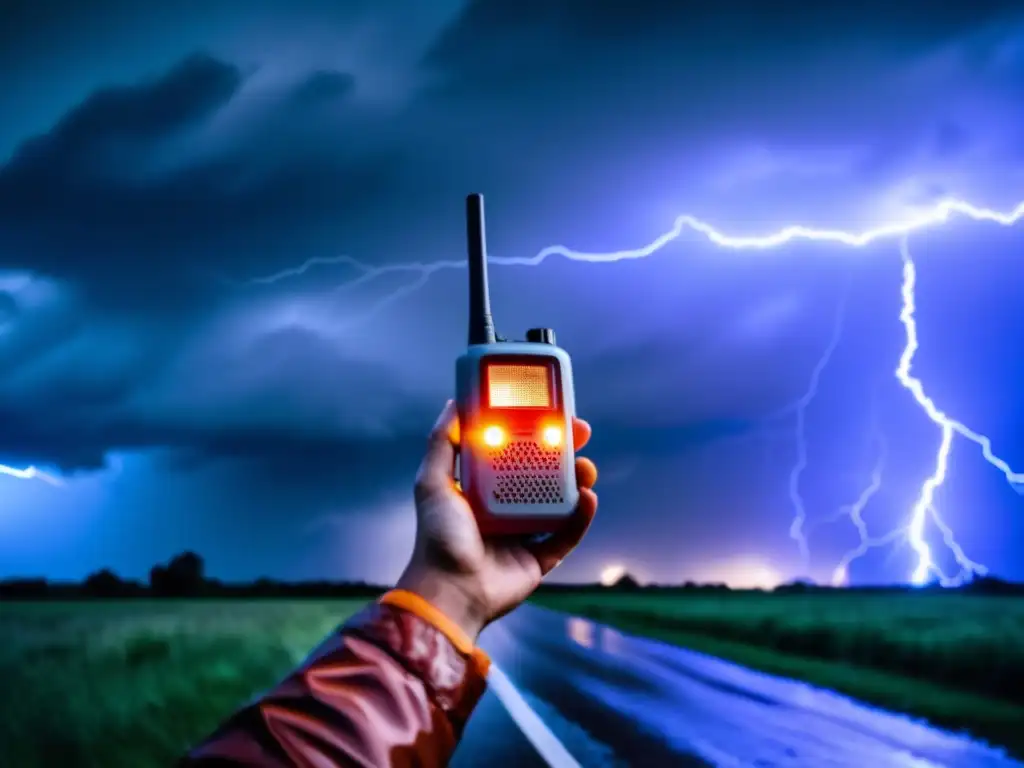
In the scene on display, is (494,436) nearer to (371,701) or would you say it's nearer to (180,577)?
(371,701)

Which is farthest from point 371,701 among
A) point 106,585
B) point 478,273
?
point 106,585

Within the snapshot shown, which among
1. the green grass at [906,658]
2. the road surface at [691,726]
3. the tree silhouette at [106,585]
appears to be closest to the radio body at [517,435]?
the road surface at [691,726]

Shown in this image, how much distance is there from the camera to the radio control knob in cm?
288

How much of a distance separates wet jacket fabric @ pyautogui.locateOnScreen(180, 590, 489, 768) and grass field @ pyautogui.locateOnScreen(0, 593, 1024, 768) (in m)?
6.12

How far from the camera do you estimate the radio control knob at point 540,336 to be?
2881mm

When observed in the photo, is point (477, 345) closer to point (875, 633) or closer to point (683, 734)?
point (683, 734)

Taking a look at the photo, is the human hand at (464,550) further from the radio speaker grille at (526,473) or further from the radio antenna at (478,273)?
the radio antenna at (478,273)

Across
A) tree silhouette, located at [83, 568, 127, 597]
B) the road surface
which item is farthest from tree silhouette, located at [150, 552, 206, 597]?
the road surface

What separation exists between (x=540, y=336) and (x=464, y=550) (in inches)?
35.1

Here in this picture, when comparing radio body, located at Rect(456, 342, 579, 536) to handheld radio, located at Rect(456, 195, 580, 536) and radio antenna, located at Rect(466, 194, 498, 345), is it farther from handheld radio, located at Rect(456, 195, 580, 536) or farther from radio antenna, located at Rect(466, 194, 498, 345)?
radio antenna, located at Rect(466, 194, 498, 345)

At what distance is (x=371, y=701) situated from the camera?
5.44 feet

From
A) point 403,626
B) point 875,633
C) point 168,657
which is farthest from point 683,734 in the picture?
point 875,633

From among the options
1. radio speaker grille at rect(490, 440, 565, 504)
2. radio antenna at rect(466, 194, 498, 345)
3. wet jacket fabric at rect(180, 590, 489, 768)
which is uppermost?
radio antenna at rect(466, 194, 498, 345)

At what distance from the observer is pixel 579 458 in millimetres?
2748
